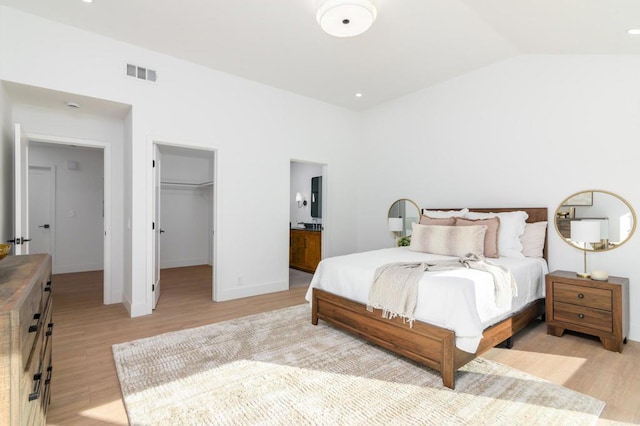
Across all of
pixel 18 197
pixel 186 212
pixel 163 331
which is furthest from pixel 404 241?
pixel 186 212

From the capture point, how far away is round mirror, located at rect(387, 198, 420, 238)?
4.91 meters

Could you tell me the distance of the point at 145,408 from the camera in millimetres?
1946

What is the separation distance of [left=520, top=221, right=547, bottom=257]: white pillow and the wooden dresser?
416 cm

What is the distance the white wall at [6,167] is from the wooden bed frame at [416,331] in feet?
10.8

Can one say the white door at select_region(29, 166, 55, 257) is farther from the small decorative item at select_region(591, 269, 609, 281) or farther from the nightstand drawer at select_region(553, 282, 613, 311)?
the small decorative item at select_region(591, 269, 609, 281)

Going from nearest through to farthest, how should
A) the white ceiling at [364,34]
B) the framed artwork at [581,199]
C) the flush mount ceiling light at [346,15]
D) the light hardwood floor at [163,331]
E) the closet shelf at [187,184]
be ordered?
1. the light hardwood floor at [163,331]
2. the flush mount ceiling light at [346,15]
3. the white ceiling at [364,34]
4. the framed artwork at [581,199]
5. the closet shelf at [187,184]

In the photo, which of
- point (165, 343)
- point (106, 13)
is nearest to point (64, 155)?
point (106, 13)

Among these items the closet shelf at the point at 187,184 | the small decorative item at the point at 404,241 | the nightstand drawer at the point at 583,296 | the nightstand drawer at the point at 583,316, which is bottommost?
the nightstand drawer at the point at 583,316

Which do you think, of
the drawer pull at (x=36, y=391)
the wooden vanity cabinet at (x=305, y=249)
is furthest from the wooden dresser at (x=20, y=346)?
the wooden vanity cabinet at (x=305, y=249)

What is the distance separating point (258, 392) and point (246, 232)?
262 centimetres

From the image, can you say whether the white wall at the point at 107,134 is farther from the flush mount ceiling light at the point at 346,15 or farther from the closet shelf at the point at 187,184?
the flush mount ceiling light at the point at 346,15

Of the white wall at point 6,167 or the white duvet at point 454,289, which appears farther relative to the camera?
the white wall at point 6,167

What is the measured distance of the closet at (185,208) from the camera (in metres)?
6.53

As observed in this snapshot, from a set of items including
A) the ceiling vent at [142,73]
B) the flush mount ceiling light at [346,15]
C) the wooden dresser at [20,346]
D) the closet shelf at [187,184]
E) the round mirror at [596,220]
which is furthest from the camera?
the closet shelf at [187,184]
